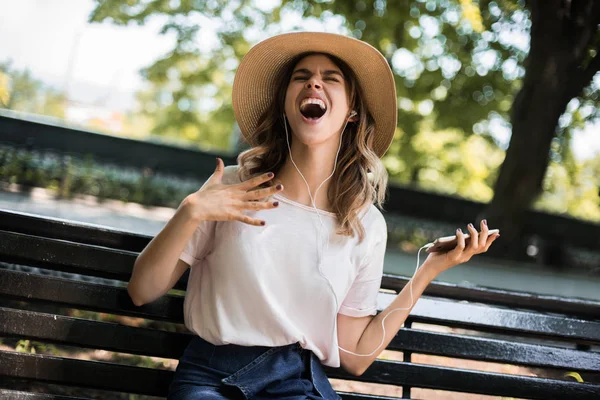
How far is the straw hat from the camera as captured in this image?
A: 9.11 ft

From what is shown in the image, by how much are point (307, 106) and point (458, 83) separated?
10036 millimetres

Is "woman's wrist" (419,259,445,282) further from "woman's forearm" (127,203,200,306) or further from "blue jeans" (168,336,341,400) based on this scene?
"woman's forearm" (127,203,200,306)

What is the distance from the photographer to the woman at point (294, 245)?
2.48m

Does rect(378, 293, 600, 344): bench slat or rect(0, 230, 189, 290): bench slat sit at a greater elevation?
rect(0, 230, 189, 290): bench slat

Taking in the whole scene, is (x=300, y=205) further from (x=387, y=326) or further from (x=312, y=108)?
(x=387, y=326)

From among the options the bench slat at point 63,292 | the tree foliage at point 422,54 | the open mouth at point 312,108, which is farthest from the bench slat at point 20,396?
the tree foliage at point 422,54

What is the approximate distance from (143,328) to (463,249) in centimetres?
126

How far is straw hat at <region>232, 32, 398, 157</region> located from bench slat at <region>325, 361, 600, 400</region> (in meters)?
0.91

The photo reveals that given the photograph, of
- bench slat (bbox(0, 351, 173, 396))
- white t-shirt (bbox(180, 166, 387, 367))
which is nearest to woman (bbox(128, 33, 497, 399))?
white t-shirt (bbox(180, 166, 387, 367))

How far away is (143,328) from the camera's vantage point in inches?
111

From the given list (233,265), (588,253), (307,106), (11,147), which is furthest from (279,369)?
(588,253)

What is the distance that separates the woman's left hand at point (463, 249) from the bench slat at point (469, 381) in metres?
0.56

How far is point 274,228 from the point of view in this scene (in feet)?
8.56

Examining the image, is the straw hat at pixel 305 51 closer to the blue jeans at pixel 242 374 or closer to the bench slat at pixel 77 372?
the blue jeans at pixel 242 374
